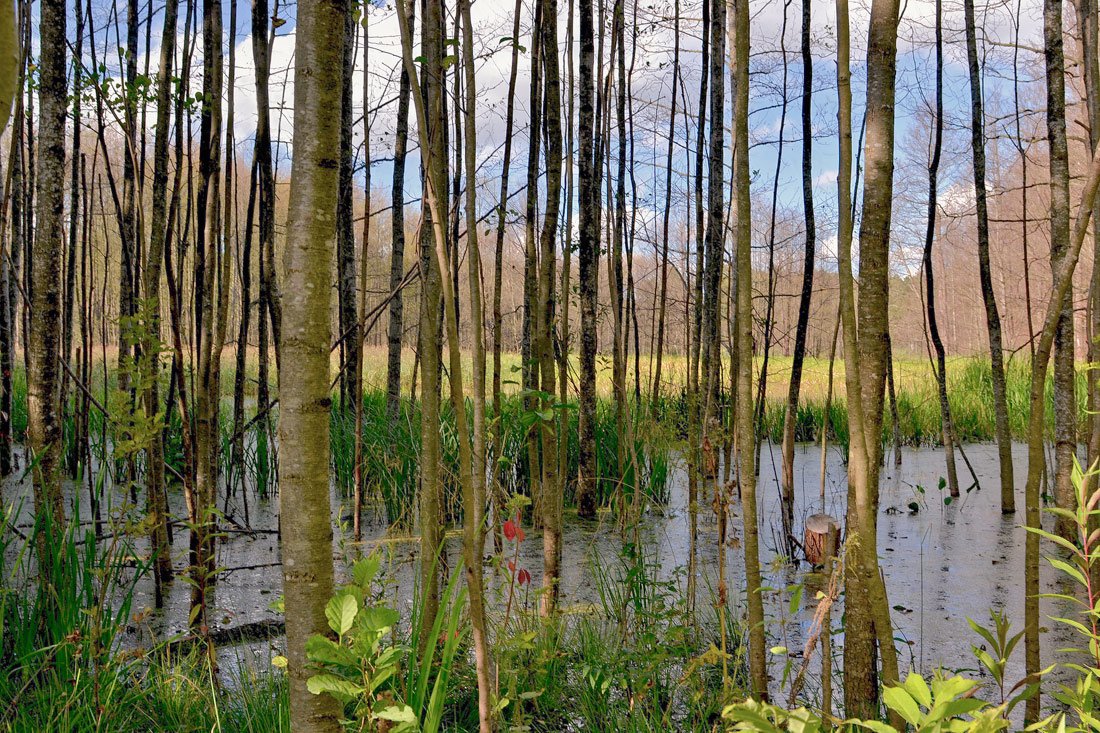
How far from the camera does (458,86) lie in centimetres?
150

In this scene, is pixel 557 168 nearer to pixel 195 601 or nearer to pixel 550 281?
pixel 550 281

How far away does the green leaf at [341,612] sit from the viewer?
33.7 inches

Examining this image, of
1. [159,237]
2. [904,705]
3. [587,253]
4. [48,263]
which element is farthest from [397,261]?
[904,705]

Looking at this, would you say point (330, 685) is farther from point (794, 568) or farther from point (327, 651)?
point (794, 568)

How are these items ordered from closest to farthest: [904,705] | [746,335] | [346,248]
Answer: [904,705] < [746,335] < [346,248]

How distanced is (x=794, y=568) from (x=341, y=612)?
2.45 metres

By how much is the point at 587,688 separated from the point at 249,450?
125 inches

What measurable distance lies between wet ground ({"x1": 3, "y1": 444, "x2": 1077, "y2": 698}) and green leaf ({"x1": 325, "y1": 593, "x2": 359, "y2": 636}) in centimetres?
86

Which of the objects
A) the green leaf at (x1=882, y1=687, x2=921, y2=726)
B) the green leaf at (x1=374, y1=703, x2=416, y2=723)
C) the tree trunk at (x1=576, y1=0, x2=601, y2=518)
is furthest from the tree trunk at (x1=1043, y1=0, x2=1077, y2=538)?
the green leaf at (x1=374, y1=703, x2=416, y2=723)

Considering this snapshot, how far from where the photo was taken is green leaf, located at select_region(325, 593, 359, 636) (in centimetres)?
86

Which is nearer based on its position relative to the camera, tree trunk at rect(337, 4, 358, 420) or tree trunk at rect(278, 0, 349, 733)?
tree trunk at rect(278, 0, 349, 733)

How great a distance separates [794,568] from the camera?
2.90m

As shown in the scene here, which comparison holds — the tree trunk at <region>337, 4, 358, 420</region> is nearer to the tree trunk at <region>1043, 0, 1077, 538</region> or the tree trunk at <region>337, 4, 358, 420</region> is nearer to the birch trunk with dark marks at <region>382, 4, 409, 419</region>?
the birch trunk with dark marks at <region>382, 4, 409, 419</region>

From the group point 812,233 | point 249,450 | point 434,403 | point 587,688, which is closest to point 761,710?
point 434,403
